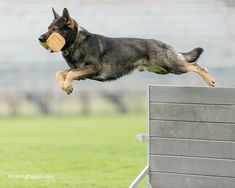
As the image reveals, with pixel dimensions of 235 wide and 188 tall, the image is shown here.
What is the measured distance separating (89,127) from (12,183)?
7211mm

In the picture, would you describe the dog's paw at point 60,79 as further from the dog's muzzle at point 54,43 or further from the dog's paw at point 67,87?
the dog's muzzle at point 54,43

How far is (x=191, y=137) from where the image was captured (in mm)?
5320

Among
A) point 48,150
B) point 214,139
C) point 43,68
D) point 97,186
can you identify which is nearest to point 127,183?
point 97,186

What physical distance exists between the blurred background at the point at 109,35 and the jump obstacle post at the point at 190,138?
1139cm

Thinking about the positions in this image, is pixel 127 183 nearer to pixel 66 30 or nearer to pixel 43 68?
pixel 66 30

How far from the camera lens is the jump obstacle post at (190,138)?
5.16 meters

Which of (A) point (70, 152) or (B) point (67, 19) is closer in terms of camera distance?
(B) point (67, 19)

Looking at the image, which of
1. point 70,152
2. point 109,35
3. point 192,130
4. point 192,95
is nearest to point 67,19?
point 192,95

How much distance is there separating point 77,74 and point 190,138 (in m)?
0.97

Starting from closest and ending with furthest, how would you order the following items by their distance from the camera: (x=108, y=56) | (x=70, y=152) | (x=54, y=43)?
1. (x=54, y=43)
2. (x=108, y=56)
3. (x=70, y=152)

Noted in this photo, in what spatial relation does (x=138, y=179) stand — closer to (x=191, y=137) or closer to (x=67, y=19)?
(x=191, y=137)

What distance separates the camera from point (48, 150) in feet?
31.3

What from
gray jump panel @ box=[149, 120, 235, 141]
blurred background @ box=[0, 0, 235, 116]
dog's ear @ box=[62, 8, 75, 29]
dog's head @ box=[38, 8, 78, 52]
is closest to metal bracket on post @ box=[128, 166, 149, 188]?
gray jump panel @ box=[149, 120, 235, 141]

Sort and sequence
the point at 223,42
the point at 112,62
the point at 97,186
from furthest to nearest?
the point at 223,42 < the point at 97,186 < the point at 112,62
